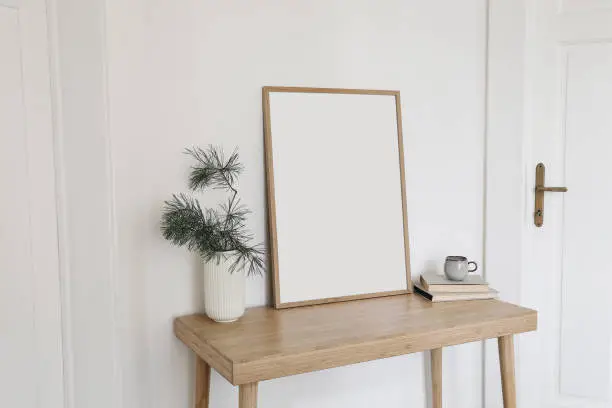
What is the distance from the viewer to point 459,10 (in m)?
2.46

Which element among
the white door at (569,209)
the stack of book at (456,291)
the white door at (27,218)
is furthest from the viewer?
the white door at (569,209)

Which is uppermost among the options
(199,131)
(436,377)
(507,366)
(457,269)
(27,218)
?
(199,131)

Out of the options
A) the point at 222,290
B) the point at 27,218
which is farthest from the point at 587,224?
the point at 27,218

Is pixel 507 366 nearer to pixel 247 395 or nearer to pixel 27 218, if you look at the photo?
pixel 247 395

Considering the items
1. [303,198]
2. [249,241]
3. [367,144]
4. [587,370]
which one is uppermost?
[367,144]

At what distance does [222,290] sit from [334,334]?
1.16 ft

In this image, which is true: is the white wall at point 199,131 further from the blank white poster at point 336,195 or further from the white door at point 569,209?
the white door at point 569,209

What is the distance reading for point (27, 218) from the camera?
1740 millimetres

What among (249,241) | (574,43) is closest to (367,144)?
(249,241)

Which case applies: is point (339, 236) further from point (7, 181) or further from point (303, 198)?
point (7, 181)

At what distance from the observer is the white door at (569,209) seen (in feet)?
8.24

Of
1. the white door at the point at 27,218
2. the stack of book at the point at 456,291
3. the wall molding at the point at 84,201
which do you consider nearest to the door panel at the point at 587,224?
the stack of book at the point at 456,291

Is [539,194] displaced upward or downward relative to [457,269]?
upward

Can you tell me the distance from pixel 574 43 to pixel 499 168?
1.90 feet
